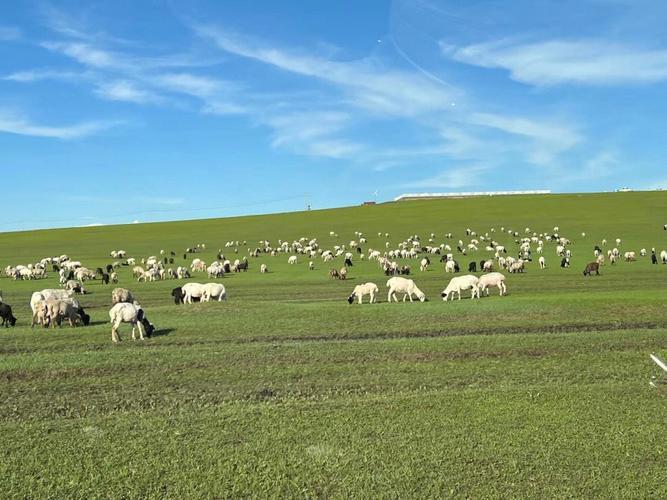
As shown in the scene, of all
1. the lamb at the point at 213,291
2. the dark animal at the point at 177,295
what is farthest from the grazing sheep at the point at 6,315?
the lamb at the point at 213,291

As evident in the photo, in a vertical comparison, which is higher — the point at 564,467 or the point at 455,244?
the point at 455,244

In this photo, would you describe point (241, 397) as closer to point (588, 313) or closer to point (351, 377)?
point (351, 377)

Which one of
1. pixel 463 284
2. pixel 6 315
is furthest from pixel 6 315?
pixel 463 284

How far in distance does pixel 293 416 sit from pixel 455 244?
67.6 meters

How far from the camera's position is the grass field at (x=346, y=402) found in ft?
32.8

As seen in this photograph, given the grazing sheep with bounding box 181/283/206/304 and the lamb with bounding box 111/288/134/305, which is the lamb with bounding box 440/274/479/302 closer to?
the grazing sheep with bounding box 181/283/206/304

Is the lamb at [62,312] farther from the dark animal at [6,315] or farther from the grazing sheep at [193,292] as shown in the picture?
the grazing sheep at [193,292]

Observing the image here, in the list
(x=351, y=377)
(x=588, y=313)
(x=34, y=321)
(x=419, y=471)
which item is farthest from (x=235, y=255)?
(x=419, y=471)

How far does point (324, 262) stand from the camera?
6662 cm

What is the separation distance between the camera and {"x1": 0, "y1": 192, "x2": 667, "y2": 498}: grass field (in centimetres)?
999

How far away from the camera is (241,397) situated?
600 inches

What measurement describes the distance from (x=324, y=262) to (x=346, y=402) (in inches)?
2066

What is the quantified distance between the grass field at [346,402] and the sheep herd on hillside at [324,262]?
152 cm

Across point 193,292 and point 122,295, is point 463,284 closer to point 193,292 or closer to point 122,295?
point 193,292
